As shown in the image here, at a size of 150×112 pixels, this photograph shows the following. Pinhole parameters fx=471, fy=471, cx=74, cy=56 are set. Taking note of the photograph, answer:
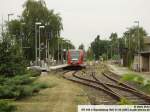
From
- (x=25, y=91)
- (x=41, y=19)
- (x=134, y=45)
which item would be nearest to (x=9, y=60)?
(x=25, y=91)

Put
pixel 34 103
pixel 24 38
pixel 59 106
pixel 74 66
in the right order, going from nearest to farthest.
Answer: pixel 59 106 < pixel 34 103 < pixel 74 66 < pixel 24 38

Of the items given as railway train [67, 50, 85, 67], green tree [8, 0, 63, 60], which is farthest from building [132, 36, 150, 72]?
green tree [8, 0, 63, 60]

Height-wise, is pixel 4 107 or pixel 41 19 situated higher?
pixel 41 19

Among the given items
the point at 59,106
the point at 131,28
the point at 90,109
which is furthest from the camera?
the point at 131,28

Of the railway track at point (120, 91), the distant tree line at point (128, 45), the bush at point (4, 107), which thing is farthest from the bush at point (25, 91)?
the distant tree line at point (128, 45)

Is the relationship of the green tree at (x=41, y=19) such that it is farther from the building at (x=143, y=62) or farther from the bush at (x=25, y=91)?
the bush at (x=25, y=91)

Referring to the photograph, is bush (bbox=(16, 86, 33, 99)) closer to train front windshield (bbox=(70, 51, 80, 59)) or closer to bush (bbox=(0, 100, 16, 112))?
bush (bbox=(0, 100, 16, 112))

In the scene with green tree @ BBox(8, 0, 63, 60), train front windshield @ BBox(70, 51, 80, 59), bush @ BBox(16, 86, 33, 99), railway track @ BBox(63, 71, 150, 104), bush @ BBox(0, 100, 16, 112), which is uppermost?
green tree @ BBox(8, 0, 63, 60)

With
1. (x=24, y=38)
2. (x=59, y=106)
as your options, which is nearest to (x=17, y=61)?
(x=59, y=106)

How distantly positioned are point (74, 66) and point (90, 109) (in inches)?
2612

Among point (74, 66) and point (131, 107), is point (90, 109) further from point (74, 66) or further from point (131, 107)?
point (74, 66)

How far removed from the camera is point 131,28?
154375mm

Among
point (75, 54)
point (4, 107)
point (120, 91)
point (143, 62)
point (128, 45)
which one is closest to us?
point (4, 107)

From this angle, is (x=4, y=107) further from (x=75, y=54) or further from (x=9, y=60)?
(x=75, y=54)
